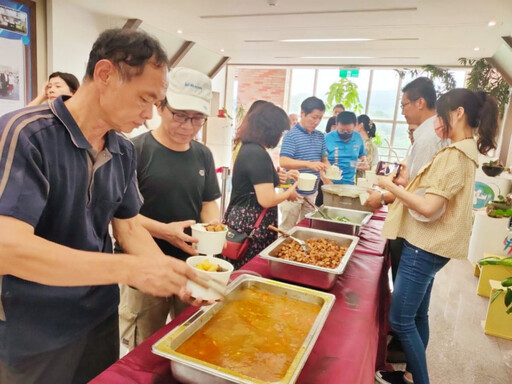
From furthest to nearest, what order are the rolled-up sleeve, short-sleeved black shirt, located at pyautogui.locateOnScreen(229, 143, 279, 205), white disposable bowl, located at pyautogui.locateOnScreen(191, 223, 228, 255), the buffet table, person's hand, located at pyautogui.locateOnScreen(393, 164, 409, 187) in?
person's hand, located at pyautogui.locateOnScreen(393, 164, 409, 187) < short-sleeved black shirt, located at pyautogui.locateOnScreen(229, 143, 279, 205) < white disposable bowl, located at pyautogui.locateOnScreen(191, 223, 228, 255) < the buffet table < the rolled-up sleeve

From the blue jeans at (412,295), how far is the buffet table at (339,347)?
8.2 inches

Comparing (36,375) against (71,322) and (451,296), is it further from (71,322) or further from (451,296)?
(451,296)

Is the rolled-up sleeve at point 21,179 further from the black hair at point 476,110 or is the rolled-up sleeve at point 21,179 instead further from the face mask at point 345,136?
the face mask at point 345,136

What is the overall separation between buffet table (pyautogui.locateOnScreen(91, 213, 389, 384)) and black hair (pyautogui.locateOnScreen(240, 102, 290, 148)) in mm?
658

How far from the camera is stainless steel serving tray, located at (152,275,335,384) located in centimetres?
70

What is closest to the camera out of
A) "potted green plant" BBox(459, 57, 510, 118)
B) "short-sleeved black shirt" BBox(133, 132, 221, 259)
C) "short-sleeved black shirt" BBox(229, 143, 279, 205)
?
"short-sleeved black shirt" BBox(133, 132, 221, 259)

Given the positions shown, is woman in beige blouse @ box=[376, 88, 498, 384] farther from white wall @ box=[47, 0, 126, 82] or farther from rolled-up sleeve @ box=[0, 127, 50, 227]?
white wall @ box=[47, 0, 126, 82]

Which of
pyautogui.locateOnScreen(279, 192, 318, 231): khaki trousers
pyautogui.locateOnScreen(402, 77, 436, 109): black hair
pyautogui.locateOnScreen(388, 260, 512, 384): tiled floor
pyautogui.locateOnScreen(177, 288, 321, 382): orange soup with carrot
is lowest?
pyautogui.locateOnScreen(388, 260, 512, 384): tiled floor

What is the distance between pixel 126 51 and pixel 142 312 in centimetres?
104

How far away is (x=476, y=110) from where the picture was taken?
5.25ft

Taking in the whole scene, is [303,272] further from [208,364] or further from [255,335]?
[208,364]

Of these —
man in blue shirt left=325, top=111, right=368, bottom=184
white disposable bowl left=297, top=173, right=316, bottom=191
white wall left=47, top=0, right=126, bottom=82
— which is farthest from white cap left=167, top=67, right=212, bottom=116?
white wall left=47, top=0, right=126, bottom=82

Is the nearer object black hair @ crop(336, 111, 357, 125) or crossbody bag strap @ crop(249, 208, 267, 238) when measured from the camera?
crossbody bag strap @ crop(249, 208, 267, 238)

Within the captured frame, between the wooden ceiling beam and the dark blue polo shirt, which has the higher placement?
the wooden ceiling beam
